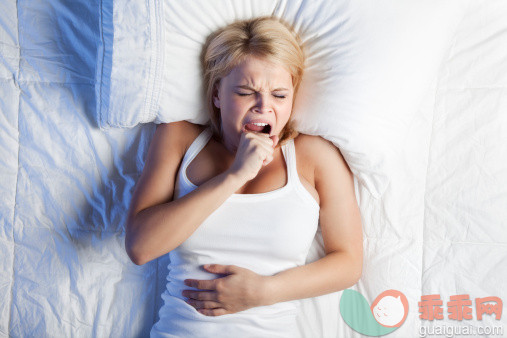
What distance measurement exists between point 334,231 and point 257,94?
37 cm

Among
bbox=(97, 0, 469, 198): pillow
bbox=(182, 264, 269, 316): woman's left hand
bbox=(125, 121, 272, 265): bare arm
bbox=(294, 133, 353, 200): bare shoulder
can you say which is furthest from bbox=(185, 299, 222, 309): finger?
bbox=(97, 0, 469, 198): pillow

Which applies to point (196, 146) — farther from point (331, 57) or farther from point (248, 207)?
point (331, 57)

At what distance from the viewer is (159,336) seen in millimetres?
1028

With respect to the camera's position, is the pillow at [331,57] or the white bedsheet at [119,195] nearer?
the pillow at [331,57]

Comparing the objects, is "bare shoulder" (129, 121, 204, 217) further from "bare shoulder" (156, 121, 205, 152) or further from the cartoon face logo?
the cartoon face logo

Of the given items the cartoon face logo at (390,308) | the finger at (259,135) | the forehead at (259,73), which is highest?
the forehead at (259,73)

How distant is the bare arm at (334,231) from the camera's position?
104 centimetres

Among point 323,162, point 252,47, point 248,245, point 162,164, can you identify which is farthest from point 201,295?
point 252,47

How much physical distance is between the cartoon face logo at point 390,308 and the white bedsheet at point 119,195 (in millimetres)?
18

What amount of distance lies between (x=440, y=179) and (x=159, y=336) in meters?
0.78

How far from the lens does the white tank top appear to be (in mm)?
992

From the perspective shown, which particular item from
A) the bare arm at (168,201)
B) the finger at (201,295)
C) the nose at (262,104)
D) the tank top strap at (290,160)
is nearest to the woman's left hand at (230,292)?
the finger at (201,295)

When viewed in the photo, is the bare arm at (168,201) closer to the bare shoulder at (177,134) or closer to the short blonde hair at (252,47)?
the bare shoulder at (177,134)

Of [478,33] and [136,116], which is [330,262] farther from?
[478,33]
